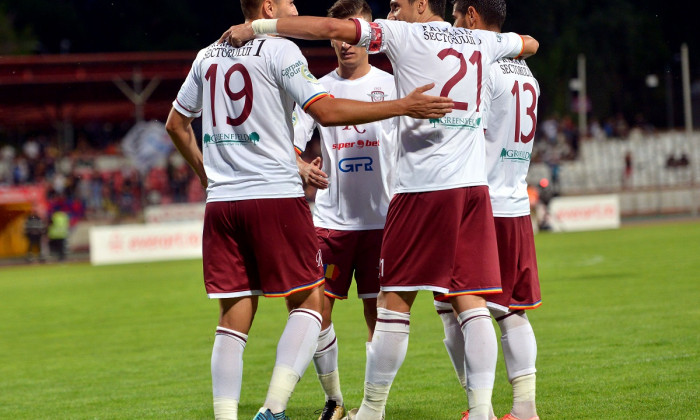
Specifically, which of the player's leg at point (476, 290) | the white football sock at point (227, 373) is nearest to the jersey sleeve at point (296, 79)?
the player's leg at point (476, 290)

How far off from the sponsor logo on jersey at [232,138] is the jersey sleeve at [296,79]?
301 millimetres

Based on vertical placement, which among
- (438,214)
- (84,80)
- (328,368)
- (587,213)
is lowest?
(587,213)

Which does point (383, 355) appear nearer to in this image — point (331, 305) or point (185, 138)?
point (331, 305)

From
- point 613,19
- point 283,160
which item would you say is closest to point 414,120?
point 283,160

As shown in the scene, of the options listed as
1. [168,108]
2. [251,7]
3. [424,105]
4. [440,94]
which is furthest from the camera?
[168,108]

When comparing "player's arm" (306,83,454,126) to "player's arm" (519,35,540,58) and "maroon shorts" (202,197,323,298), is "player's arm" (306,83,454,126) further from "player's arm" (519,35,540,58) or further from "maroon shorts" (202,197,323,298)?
"player's arm" (519,35,540,58)

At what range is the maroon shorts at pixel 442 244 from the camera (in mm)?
5031

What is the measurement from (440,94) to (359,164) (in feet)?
4.77

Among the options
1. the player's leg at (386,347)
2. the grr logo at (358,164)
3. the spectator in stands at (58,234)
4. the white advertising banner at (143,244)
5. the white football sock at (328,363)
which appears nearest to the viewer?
the player's leg at (386,347)

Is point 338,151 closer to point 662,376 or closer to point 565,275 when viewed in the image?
point 662,376

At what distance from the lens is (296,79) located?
16.4 feet

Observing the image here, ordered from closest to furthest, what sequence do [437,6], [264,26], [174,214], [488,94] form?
[264,26] < [437,6] < [488,94] < [174,214]

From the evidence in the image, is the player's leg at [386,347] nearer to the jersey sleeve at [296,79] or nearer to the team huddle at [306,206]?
the team huddle at [306,206]

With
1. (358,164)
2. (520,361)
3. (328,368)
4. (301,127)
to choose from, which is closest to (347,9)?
(301,127)
